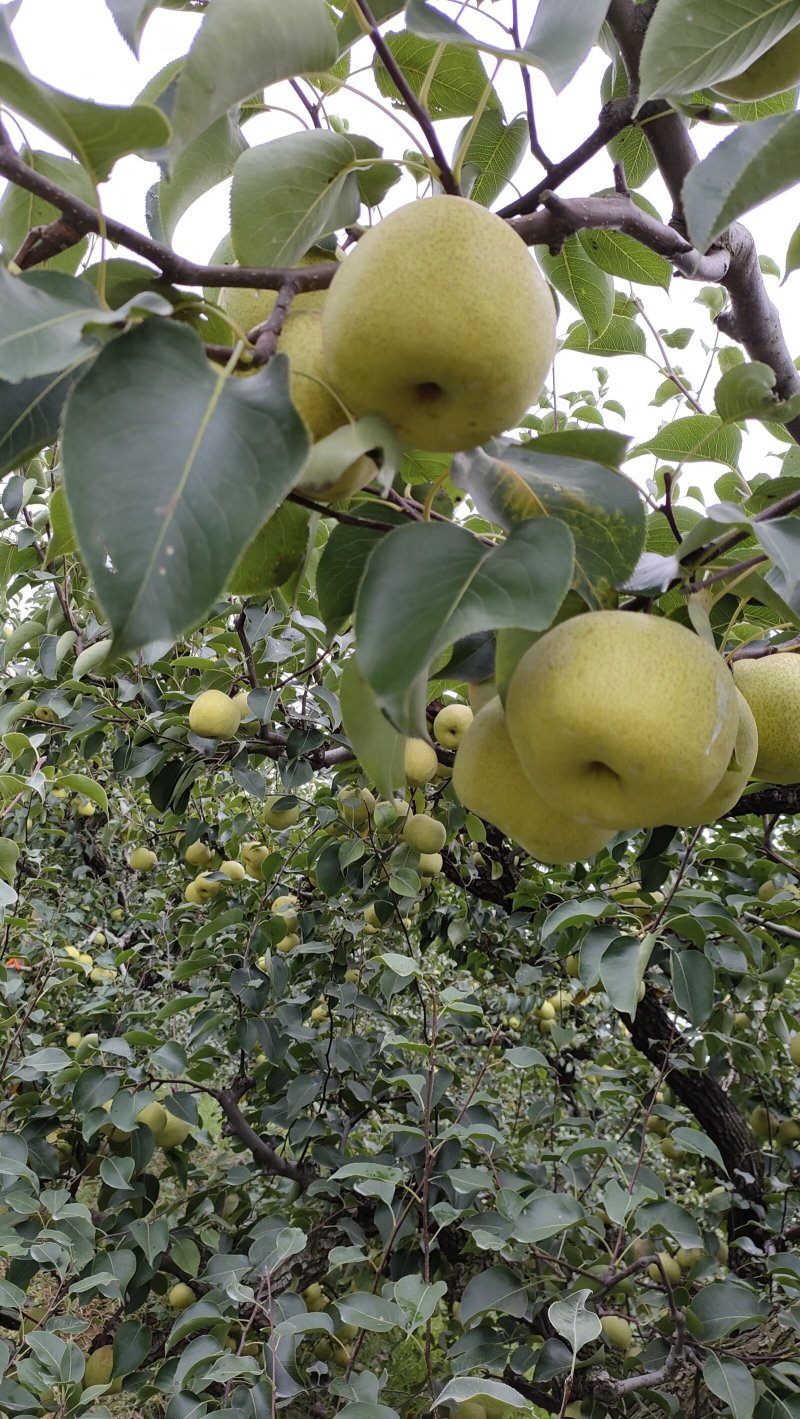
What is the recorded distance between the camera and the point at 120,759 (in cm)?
233

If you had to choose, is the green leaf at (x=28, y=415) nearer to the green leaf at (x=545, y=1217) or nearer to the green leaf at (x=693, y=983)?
the green leaf at (x=545, y=1217)

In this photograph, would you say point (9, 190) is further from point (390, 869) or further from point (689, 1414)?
point (689, 1414)

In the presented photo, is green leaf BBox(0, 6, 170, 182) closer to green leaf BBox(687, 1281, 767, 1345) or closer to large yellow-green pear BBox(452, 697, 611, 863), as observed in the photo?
large yellow-green pear BBox(452, 697, 611, 863)

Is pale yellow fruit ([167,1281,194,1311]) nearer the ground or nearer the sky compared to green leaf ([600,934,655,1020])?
nearer the ground

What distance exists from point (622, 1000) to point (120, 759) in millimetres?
1439

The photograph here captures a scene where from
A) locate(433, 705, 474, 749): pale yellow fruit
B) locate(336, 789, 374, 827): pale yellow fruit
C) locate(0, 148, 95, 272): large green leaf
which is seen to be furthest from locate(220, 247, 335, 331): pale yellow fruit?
locate(336, 789, 374, 827): pale yellow fruit

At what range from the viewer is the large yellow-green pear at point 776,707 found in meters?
1.03

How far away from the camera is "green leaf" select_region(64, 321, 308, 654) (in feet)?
1.67

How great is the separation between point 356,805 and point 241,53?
1.84 metres

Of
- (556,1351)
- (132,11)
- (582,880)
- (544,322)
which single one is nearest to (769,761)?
(544,322)

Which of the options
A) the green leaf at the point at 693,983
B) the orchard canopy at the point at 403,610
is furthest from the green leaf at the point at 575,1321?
the green leaf at the point at 693,983

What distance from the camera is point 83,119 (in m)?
0.57

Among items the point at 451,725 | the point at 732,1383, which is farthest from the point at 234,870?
the point at 732,1383

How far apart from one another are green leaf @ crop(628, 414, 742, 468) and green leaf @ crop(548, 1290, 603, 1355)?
124 centimetres
